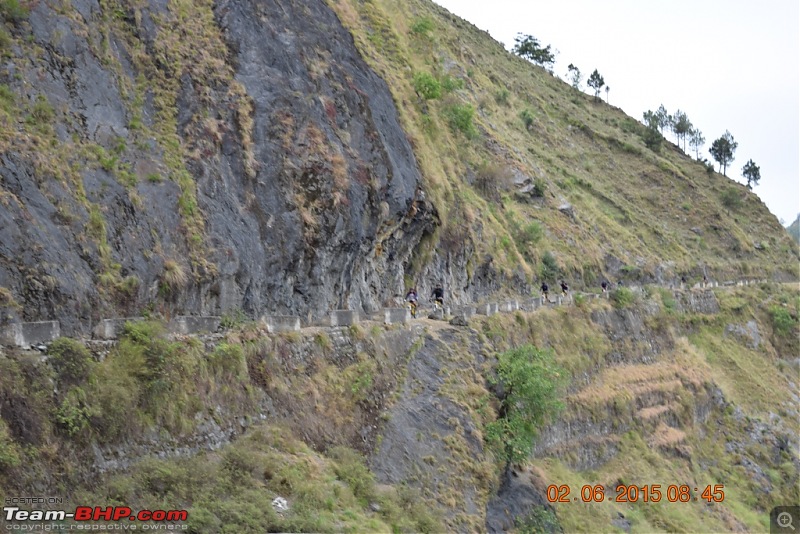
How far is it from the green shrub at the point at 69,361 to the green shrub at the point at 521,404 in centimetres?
1183

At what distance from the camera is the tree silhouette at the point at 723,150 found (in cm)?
8531

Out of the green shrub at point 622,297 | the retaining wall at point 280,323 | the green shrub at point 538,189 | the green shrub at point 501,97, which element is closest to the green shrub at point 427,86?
the green shrub at point 622,297

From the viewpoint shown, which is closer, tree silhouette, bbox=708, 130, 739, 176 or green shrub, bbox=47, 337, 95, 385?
green shrub, bbox=47, 337, 95, 385

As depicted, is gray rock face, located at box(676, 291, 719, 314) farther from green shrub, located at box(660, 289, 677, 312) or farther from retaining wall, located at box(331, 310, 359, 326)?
retaining wall, located at box(331, 310, 359, 326)

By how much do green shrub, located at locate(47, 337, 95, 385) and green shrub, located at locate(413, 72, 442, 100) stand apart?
70.8 feet

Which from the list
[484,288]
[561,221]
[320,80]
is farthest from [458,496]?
[561,221]

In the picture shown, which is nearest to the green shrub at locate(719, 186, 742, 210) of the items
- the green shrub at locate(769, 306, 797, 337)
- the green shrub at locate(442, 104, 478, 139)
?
the green shrub at locate(769, 306, 797, 337)

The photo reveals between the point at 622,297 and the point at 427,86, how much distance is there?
16379 mm

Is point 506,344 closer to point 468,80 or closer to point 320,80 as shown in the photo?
point 320,80

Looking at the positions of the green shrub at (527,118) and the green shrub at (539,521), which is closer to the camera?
the green shrub at (539,521)

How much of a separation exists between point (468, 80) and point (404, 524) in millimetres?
44581

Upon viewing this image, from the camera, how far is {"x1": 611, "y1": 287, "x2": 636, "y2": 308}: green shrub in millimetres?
38562

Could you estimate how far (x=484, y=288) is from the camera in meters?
32.2

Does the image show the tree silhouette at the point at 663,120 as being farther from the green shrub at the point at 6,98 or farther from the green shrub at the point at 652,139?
the green shrub at the point at 6,98
